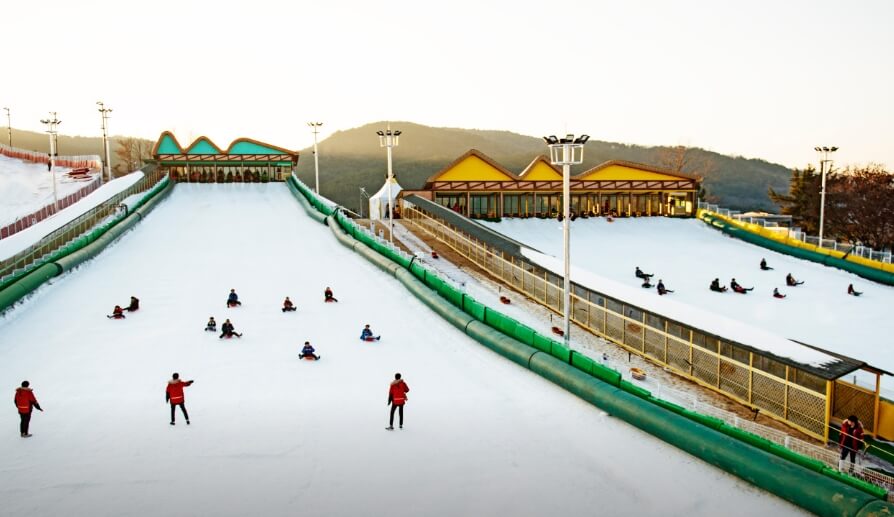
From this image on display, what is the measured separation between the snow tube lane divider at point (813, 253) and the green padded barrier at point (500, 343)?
2619 cm

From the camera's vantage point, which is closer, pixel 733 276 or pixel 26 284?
pixel 26 284

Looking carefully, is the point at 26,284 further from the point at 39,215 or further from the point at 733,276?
the point at 733,276

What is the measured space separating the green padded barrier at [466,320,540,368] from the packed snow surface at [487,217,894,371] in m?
4.04

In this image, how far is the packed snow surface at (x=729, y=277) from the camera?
22.9m

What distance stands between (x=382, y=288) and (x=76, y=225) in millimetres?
16572

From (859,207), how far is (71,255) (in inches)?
2256

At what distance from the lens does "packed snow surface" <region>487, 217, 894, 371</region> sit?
22859mm

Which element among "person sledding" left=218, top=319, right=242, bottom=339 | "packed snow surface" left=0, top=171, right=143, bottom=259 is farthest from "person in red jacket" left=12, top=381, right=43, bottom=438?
"packed snow surface" left=0, top=171, right=143, bottom=259

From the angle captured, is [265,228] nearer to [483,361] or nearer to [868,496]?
[483,361]

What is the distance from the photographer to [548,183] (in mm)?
52031

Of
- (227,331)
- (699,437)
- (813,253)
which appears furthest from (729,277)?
(227,331)

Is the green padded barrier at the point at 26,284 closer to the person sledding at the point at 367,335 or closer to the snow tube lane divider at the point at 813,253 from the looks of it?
the person sledding at the point at 367,335

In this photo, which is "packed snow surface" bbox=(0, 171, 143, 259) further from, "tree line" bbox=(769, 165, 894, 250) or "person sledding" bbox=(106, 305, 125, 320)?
"tree line" bbox=(769, 165, 894, 250)

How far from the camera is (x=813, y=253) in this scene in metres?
38.1
